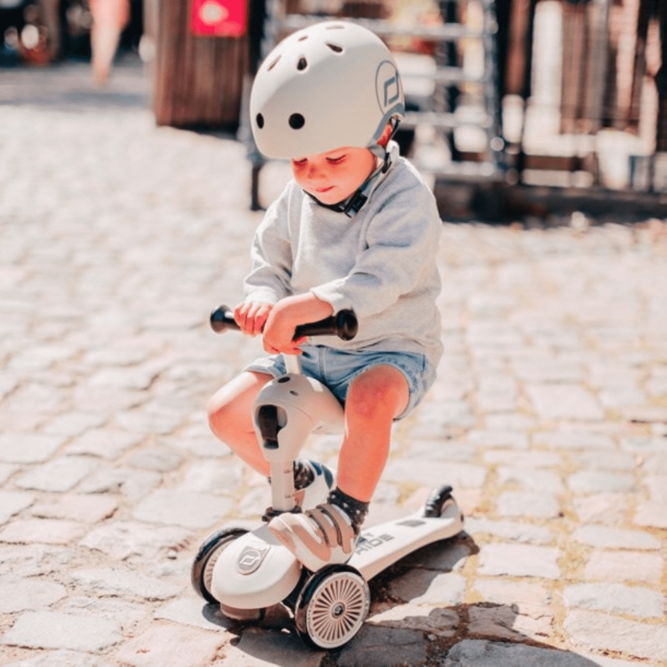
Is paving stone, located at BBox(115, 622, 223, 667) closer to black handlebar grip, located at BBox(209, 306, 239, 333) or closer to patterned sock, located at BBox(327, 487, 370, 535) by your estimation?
patterned sock, located at BBox(327, 487, 370, 535)

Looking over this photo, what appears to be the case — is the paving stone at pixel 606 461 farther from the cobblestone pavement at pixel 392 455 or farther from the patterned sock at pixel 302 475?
the patterned sock at pixel 302 475

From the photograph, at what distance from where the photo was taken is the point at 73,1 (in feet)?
84.7

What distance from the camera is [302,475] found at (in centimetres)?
308

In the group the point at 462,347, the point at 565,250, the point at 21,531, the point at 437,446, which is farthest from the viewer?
the point at 565,250

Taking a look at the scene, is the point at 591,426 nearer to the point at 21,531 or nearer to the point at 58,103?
the point at 21,531

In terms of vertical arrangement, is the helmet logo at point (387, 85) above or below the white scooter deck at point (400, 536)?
above

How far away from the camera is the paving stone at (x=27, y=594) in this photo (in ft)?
9.12

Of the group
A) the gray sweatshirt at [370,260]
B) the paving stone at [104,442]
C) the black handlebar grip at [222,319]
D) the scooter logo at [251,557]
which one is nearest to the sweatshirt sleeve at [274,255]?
the gray sweatshirt at [370,260]

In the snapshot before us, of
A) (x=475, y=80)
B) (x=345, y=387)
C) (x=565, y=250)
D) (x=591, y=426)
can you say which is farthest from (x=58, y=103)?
(x=345, y=387)

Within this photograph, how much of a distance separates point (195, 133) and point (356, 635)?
10.1 m

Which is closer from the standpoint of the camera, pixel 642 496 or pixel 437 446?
pixel 642 496

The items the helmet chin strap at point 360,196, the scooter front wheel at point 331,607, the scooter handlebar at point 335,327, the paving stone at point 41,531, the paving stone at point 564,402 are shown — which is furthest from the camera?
the paving stone at point 564,402

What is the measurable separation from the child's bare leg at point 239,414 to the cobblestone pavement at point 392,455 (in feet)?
1.36

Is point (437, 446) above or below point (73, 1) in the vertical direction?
below
